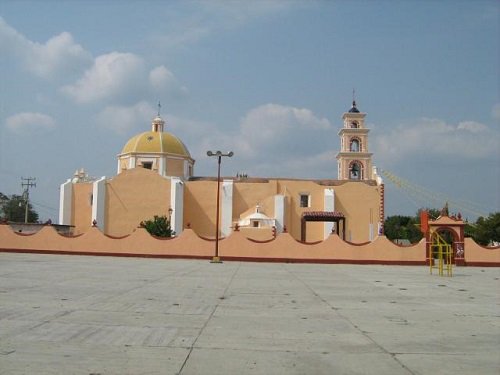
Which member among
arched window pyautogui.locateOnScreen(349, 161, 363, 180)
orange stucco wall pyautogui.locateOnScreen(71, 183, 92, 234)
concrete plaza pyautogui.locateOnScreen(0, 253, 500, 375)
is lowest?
concrete plaza pyautogui.locateOnScreen(0, 253, 500, 375)

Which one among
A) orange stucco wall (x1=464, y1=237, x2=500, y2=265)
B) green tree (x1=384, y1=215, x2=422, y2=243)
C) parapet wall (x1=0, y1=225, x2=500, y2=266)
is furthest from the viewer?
green tree (x1=384, y1=215, x2=422, y2=243)

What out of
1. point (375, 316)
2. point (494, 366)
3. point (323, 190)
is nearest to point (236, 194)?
point (323, 190)

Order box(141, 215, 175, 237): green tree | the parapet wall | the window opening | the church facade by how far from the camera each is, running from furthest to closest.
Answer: the window opening
the church facade
box(141, 215, 175, 237): green tree
the parapet wall

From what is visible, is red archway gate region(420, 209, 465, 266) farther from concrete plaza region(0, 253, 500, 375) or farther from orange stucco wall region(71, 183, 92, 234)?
orange stucco wall region(71, 183, 92, 234)

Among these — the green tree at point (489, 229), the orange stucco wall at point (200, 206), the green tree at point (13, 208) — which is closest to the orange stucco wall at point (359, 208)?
the orange stucco wall at point (200, 206)

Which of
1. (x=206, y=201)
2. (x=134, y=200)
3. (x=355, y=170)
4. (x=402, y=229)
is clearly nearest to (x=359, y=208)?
(x=355, y=170)

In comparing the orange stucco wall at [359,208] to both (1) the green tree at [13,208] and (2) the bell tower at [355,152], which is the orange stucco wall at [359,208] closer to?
(2) the bell tower at [355,152]

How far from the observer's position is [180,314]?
958cm

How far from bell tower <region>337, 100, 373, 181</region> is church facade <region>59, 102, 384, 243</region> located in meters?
3.62

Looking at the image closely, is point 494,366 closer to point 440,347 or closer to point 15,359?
point 440,347

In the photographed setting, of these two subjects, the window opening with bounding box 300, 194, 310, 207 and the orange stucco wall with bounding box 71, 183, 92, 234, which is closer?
the orange stucco wall with bounding box 71, 183, 92, 234

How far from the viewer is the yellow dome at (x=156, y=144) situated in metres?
58.1

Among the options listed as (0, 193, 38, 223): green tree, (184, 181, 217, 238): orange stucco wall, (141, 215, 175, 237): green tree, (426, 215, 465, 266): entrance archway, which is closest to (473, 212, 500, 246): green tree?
(184, 181, 217, 238): orange stucco wall

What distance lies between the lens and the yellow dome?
58125mm
